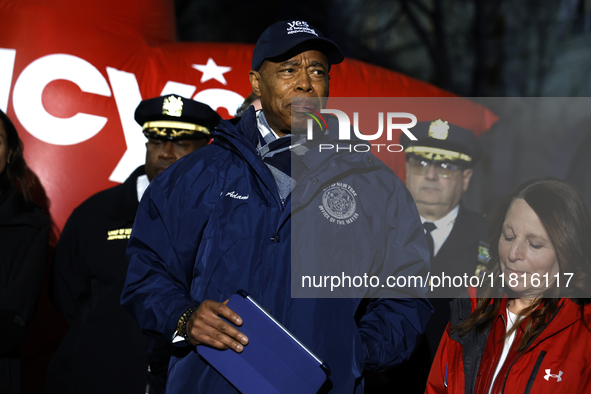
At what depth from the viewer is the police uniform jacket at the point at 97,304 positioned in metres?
2.70

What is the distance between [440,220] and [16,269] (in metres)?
2.14

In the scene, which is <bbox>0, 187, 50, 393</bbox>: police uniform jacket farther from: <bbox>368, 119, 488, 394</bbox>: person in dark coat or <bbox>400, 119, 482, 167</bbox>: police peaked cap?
<bbox>400, 119, 482, 167</bbox>: police peaked cap

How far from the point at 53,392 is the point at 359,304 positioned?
1.76m

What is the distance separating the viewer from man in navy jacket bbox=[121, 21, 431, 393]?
1.59 meters

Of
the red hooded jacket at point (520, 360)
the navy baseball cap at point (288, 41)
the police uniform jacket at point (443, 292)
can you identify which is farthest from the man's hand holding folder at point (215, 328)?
the police uniform jacket at point (443, 292)

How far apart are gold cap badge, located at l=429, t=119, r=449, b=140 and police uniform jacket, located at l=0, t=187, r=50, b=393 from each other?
218cm

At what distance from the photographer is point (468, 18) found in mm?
12820

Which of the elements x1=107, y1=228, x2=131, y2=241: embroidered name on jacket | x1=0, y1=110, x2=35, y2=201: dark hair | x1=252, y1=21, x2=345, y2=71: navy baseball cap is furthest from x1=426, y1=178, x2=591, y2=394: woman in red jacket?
x1=0, y1=110, x2=35, y2=201: dark hair

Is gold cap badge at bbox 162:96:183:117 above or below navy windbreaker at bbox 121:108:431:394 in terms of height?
above

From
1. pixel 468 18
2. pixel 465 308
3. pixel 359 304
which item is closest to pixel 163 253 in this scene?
pixel 359 304

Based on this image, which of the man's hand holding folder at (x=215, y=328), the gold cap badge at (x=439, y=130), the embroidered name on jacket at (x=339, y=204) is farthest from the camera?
the gold cap badge at (x=439, y=130)

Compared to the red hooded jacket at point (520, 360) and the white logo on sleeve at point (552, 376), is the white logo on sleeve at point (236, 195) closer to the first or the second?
the red hooded jacket at point (520, 360)

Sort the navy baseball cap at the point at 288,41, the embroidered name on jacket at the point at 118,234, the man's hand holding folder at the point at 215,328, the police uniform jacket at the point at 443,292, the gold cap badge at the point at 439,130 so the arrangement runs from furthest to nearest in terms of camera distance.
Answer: the gold cap badge at the point at 439,130, the embroidered name on jacket at the point at 118,234, the police uniform jacket at the point at 443,292, the navy baseball cap at the point at 288,41, the man's hand holding folder at the point at 215,328

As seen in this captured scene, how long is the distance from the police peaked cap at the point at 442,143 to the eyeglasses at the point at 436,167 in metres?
0.03
